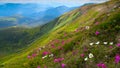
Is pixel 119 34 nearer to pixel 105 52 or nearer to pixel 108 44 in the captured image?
pixel 108 44

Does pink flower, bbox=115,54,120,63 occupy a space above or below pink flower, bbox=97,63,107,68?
above

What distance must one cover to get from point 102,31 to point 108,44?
4.27 meters

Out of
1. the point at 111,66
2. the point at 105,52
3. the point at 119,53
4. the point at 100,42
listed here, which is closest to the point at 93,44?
the point at 100,42

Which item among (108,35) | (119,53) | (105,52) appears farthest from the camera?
(108,35)

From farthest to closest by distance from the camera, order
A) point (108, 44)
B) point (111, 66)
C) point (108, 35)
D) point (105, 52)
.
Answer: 1. point (108, 35)
2. point (108, 44)
3. point (105, 52)
4. point (111, 66)

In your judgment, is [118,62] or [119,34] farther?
[119,34]

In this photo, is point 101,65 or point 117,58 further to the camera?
point 101,65

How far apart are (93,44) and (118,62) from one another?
7.02 m

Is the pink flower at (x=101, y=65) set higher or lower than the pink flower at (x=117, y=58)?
lower

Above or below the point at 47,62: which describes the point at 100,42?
above

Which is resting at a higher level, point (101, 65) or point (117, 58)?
point (117, 58)

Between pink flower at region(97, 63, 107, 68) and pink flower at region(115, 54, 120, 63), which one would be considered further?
pink flower at region(97, 63, 107, 68)

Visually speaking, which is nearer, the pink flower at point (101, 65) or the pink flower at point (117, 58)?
the pink flower at point (117, 58)

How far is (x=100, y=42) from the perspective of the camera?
1182 inches
